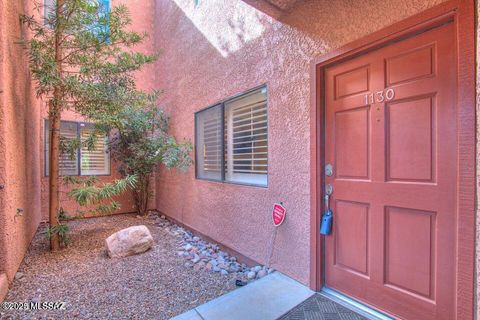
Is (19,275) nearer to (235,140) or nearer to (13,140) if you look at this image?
(13,140)

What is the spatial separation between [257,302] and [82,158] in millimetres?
5541

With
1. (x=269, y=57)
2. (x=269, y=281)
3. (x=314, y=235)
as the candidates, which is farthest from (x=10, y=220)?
(x=269, y=57)

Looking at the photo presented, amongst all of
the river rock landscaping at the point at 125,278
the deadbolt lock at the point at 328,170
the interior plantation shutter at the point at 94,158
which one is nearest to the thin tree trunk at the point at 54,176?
the river rock landscaping at the point at 125,278

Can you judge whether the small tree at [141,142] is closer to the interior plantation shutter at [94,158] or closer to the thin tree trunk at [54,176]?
the interior plantation shutter at [94,158]

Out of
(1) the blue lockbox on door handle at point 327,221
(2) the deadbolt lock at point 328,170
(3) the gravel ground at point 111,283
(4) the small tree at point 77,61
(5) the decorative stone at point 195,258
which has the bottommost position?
(5) the decorative stone at point 195,258

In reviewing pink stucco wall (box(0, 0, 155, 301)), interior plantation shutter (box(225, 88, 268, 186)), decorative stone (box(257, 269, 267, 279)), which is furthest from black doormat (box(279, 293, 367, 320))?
A: pink stucco wall (box(0, 0, 155, 301))

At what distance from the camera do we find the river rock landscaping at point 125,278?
222 cm

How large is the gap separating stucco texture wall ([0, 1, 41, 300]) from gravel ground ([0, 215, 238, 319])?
0.29 meters

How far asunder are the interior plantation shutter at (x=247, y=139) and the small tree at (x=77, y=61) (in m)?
1.75

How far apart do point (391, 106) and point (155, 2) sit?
22.8 feet

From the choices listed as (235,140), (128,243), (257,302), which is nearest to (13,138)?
(128,243)

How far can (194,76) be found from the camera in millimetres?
4359

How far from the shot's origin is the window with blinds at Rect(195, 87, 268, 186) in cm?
298

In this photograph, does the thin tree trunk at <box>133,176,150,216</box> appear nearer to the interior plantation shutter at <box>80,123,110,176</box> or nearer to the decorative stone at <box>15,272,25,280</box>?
the interior plantation shutter at <box>80,123,110,176</box>
